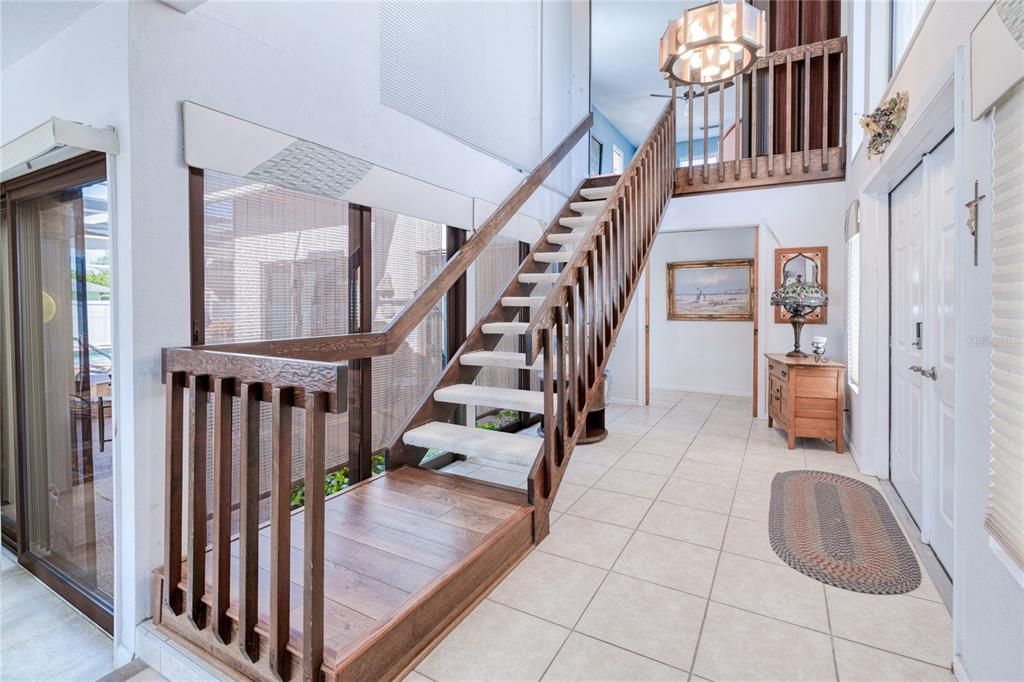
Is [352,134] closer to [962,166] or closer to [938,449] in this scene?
[962,166]

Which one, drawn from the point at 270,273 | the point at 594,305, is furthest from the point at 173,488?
the point at 594,305

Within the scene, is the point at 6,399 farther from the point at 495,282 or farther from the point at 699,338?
the point at 699,338

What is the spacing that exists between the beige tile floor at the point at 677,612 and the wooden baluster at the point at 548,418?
13.0 inches

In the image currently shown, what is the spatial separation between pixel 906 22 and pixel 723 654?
144 inches

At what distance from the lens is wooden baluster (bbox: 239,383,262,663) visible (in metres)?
1.55

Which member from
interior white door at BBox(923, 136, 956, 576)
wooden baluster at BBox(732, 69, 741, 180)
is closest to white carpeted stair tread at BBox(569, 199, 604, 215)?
wooden baluster at BBox(732, 69, 741, 180)

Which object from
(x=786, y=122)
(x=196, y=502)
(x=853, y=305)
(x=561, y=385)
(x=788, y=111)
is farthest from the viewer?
(x=786, y=122)

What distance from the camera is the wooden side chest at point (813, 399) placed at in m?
4.15

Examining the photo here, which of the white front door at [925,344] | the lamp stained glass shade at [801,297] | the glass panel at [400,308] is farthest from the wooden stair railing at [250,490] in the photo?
the lamp stained glass shade at [801,297]

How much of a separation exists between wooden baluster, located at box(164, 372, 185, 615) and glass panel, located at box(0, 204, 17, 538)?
1.66 meters

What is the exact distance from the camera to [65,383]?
246 cm

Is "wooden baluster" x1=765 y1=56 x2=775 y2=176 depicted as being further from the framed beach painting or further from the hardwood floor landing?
the hardwood floor landing

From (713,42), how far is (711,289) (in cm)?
453

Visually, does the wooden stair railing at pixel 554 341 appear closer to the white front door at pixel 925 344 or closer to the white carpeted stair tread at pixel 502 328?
the white carpeted stair tread at pixel 502 328
